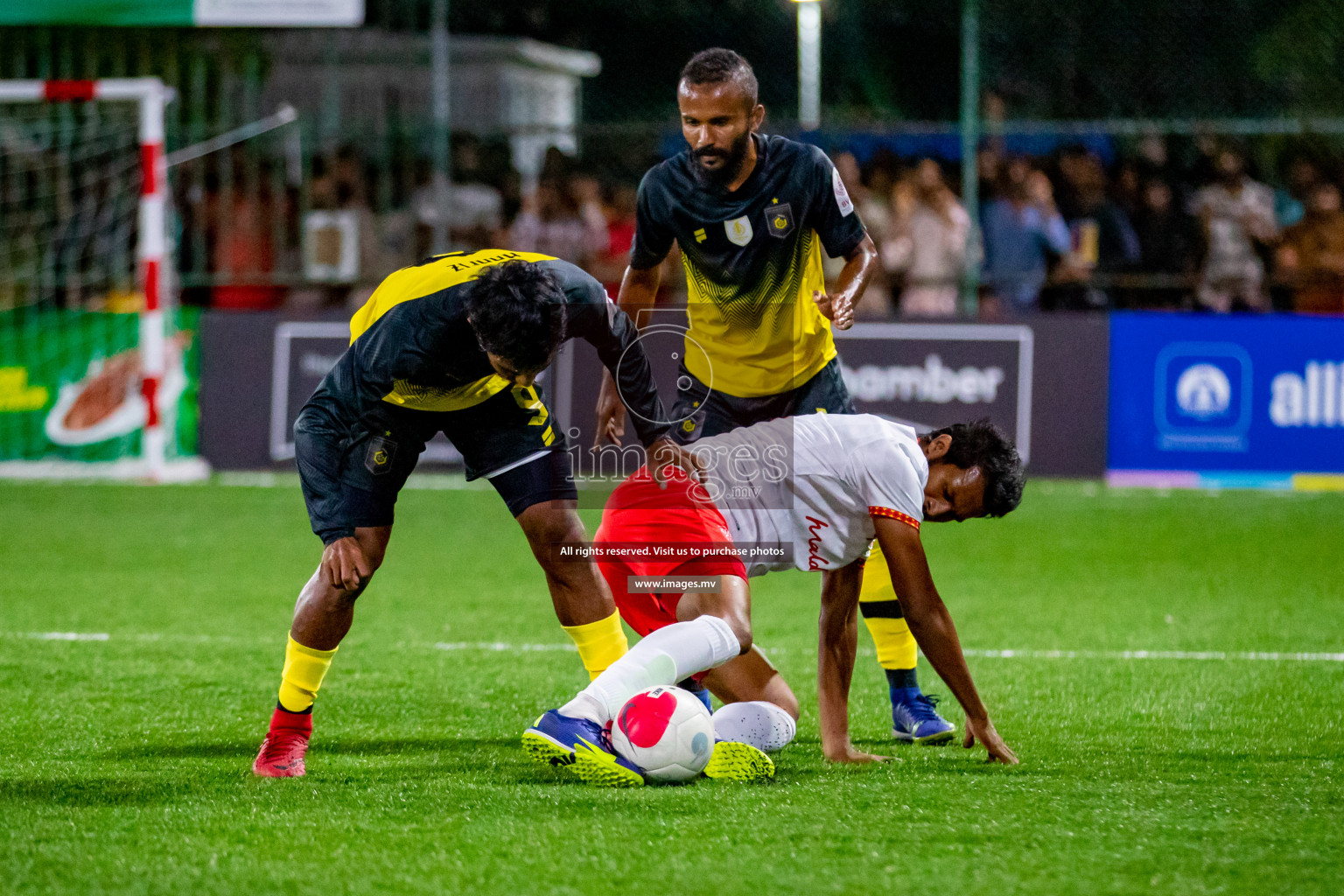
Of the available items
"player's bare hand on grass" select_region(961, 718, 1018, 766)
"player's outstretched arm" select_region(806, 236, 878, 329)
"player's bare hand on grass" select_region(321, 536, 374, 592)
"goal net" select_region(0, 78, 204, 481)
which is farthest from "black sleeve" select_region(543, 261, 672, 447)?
"goal net" select_region(0, 78, 204, 481)

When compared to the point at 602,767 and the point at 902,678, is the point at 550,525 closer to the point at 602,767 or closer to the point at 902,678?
the point at 602,767

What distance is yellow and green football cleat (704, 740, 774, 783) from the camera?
3.94 metres

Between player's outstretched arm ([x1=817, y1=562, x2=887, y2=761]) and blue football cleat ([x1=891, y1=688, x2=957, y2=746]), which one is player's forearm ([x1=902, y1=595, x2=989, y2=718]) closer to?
player's outstretched arm ([x1=817, y1=562, x2=887, y2=761])

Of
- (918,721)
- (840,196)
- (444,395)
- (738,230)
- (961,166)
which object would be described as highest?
(961,166)

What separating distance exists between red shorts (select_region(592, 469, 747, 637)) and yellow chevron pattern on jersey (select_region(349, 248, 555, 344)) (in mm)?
750

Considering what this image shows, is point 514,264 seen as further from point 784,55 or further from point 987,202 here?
point 784,55

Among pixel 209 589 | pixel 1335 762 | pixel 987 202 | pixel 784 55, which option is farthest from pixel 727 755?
pixel 784 55

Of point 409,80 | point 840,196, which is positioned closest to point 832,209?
point 840,196

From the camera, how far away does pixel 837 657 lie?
14.1ft

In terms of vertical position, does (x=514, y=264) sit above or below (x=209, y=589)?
above

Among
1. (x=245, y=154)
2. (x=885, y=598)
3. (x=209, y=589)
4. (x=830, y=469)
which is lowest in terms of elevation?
(x=209, y=589)

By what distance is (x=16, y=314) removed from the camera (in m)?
11.8

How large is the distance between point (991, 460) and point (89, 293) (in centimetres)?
1015

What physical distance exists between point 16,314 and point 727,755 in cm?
961
